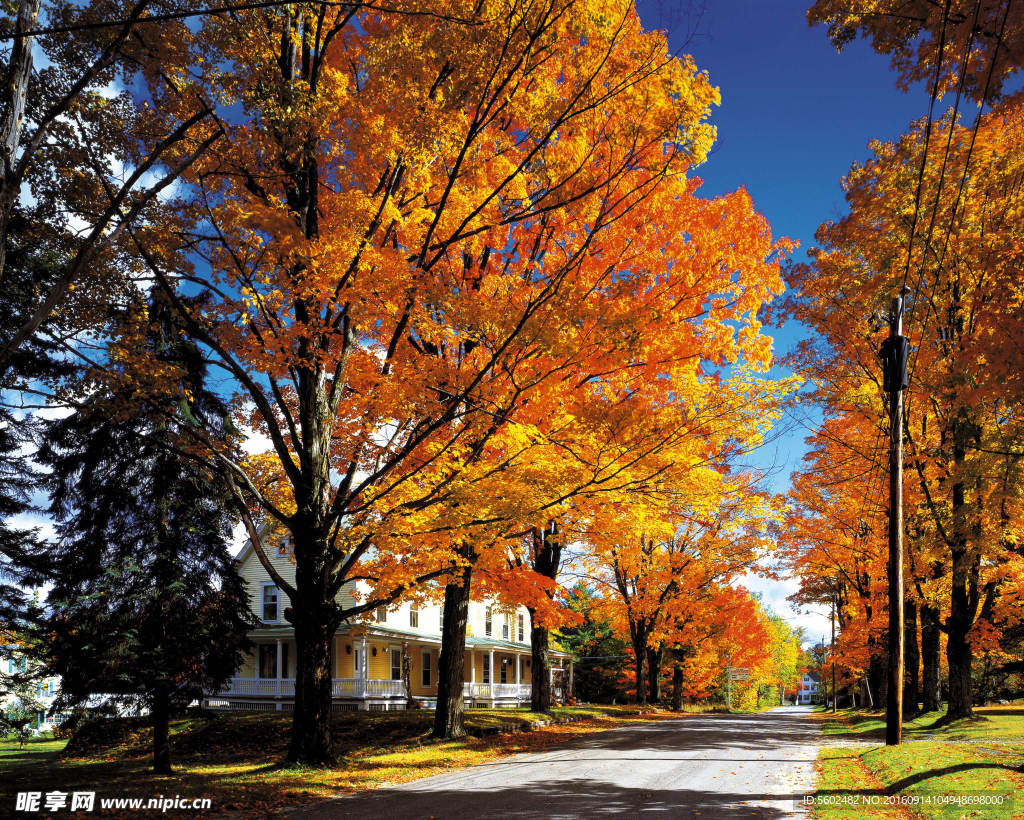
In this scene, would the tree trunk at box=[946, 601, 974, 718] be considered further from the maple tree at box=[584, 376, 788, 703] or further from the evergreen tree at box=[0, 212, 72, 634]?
the evergreen tree at box=[0, 212, 72, 634]

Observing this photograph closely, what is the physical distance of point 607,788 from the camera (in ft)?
32.8

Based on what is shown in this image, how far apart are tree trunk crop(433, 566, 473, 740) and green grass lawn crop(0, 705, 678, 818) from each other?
0.48m

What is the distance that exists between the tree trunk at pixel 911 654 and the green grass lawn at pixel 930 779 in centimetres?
624

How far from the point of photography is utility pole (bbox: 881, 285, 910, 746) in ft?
39.3

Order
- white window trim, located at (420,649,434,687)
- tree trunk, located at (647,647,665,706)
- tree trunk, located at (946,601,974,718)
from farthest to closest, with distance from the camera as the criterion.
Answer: tree trunk, located at (647,647,665,706) → white window trim, located at (420,649,434,687) → tree trunk, located at (946,601,974,718)

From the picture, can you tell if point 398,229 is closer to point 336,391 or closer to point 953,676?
point 336,391

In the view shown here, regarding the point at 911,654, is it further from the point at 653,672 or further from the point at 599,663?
the point at 599,663

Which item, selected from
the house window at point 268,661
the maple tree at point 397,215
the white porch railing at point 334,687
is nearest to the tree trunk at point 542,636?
the white porch railing at point 334,687

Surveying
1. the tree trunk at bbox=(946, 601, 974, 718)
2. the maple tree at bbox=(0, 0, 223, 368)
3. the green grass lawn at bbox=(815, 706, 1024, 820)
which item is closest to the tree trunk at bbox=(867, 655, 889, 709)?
the tree trunk at bbox=(946, 601, 974, 718)

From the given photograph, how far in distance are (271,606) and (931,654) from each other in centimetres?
2732

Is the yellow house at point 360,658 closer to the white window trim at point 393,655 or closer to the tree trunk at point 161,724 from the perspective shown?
the white window trim at point 393,655

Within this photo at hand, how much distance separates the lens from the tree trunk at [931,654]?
820 inches

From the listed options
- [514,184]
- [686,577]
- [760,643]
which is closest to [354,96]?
[514,184]

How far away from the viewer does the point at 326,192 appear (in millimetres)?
12898
